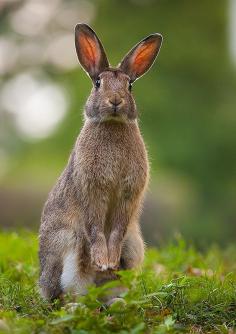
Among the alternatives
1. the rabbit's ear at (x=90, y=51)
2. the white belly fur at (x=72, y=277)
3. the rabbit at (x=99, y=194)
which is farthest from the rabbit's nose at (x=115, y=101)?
the white belly fur at (x=72, y=277)

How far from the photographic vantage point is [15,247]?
32.6 feet

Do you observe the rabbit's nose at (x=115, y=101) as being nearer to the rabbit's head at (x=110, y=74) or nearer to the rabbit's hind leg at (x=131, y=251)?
the rabbit's head at (x=110, y=74)

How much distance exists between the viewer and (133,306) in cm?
632

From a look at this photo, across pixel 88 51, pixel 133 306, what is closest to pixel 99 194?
pixel 88 51

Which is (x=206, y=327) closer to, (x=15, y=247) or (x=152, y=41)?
(x=152, y=41)

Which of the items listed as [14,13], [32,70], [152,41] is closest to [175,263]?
[152,41]

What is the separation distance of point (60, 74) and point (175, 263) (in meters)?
14.7

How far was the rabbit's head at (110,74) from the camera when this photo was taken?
747 centimetres

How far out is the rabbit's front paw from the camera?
7488mm

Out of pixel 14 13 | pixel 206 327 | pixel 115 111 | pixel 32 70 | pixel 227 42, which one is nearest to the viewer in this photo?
pixel 206 327

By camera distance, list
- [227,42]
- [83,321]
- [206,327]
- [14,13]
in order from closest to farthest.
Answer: [83,321]
[206,327]
[14,13]
[227,42]

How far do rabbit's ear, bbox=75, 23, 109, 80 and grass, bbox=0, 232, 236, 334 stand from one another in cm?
167

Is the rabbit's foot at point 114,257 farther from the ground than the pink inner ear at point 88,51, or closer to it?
closer to it

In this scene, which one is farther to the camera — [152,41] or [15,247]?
[15,247]
